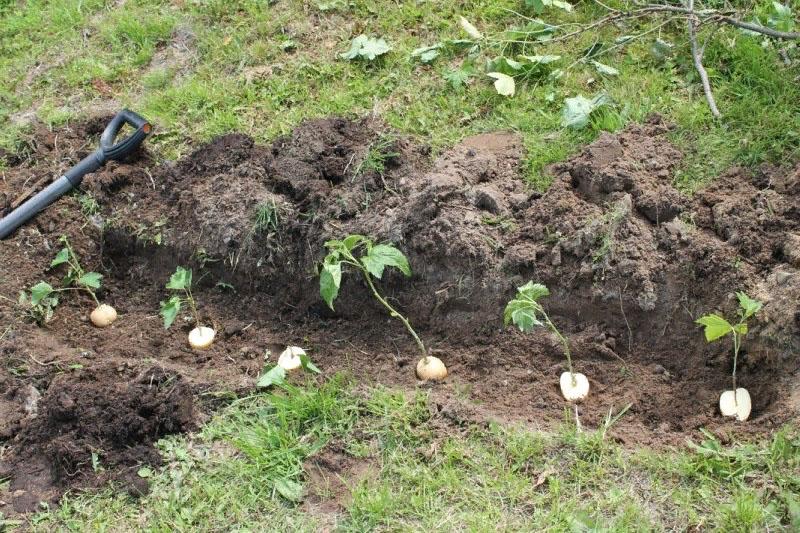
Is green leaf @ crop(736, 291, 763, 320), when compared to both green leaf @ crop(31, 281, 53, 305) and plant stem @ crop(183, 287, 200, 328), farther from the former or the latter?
green leaf @ crop(31, 281, 53, 305)

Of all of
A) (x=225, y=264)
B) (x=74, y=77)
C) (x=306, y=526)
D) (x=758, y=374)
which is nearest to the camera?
(x=306, y=526)

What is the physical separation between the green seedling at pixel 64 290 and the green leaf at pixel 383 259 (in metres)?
1.50

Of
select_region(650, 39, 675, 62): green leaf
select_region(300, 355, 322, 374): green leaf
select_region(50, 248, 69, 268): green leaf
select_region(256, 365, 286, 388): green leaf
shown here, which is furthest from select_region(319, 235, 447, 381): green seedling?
select_region(650, 39, 675, 62): green leaf

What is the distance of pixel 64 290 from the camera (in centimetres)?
409

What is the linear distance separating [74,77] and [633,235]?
3788 mm

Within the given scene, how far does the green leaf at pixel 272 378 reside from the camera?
3.26m

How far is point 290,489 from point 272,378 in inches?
19.6

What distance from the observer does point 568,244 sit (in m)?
3.35

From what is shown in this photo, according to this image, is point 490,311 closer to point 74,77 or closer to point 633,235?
point 633,235

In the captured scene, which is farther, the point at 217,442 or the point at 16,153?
the point at 16,153

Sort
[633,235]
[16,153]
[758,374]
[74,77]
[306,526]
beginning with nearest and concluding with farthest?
[306,526]
[758,374]
[633,235]
[16,153]
[74,77]

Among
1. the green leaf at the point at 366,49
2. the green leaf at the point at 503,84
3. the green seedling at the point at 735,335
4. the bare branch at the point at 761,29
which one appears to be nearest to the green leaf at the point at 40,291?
the green leaf at the point at 366,49

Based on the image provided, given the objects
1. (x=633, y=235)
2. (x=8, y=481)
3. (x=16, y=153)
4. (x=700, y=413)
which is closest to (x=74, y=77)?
(x=16, y=153)

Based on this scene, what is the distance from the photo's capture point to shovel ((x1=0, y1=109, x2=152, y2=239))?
4.24 m
